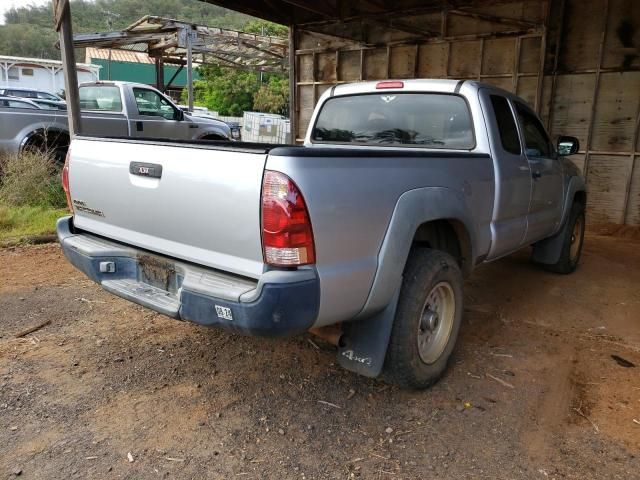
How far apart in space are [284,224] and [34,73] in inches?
1612

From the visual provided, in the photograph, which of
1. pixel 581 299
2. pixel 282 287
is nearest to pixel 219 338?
pixel 282 287

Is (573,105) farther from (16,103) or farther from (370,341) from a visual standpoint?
(16,103)

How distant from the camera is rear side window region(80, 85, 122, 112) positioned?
33.1ft

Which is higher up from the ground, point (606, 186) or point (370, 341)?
point (606, 186)

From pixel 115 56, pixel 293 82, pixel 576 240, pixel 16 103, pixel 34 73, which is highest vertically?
pixel 115 56

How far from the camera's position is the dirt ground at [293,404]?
8.43ft

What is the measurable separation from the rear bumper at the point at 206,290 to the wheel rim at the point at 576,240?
4.67 metres

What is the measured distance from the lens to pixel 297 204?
7.44ft

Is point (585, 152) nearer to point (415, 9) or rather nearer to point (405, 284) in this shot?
point (415, 9)

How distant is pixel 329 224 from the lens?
2387 mm

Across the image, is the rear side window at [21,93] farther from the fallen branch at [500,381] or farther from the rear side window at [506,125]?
the fallen branch at [500,381]

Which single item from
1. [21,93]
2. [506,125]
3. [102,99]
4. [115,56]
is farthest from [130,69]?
[506,125]

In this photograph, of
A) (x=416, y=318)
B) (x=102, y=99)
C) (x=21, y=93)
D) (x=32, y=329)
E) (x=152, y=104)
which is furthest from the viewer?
(x=21, y=93)

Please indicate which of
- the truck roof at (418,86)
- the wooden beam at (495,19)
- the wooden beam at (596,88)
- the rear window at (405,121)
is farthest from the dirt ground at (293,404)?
the wooden beam at (495,19)
